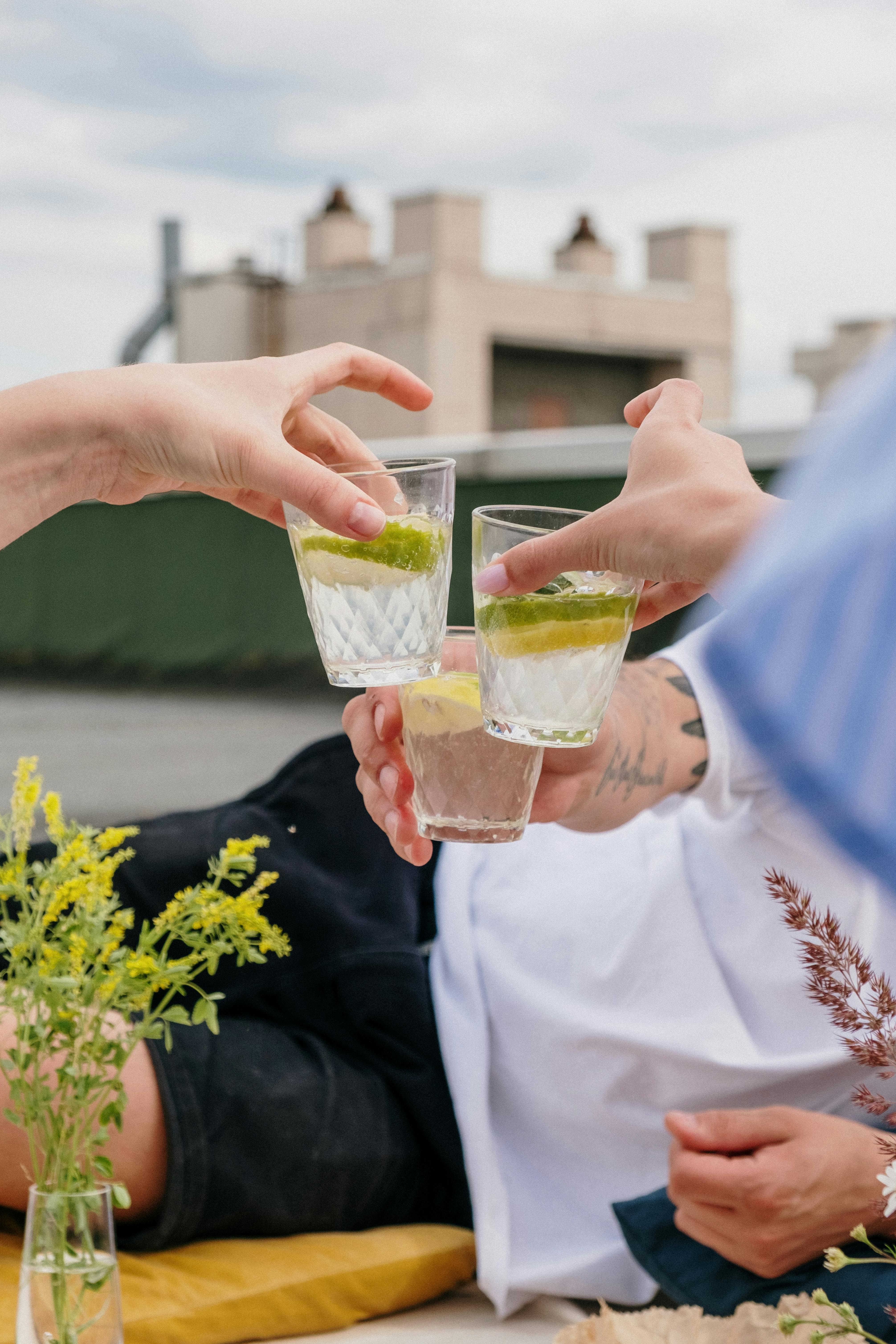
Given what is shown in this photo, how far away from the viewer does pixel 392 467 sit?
3.90 ft

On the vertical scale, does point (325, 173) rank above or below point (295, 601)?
above

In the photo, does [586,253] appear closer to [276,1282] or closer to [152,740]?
[152,740]

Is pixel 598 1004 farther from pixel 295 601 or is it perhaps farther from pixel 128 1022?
pixel 295 601

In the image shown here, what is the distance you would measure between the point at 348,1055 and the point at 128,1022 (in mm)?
811

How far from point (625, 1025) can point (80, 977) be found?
3.62 feet

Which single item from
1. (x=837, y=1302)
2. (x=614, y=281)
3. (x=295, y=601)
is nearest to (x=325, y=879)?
(x=837, y=1302)

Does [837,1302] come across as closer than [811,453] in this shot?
No

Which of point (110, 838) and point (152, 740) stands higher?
point (110, 838)

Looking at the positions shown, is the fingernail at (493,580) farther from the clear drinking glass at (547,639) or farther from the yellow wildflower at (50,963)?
the yellow wildflower at (50,963)

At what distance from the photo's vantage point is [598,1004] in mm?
2178

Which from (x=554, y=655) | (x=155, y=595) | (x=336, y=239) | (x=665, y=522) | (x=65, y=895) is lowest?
(x=65, y=895)

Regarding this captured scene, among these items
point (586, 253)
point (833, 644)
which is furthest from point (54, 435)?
point (586, 253)

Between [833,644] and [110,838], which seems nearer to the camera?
[833,644]

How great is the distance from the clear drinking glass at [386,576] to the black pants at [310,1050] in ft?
3.26
